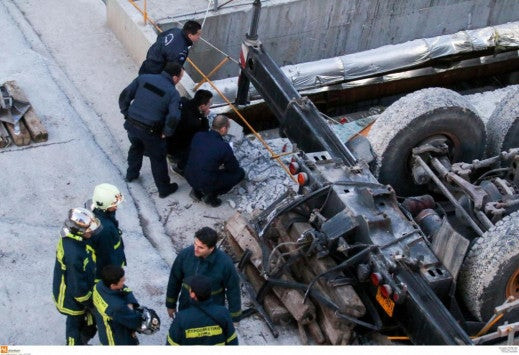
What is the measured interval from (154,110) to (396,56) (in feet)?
16.7

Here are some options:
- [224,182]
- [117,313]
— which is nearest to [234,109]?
[224,182]

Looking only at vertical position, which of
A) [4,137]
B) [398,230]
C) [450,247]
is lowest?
[4,137]

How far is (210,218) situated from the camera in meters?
8.96

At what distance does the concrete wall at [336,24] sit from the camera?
39.2 feet

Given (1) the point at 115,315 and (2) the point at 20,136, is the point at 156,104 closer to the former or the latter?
(2) the point at 20,136

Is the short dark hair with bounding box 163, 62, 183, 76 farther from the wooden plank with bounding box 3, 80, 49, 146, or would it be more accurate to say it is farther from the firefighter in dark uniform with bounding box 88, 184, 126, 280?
the firefighter in dark uniform with bounding box 88, 184, 126, 280

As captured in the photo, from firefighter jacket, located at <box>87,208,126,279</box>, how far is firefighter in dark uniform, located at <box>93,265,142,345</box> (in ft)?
1.71

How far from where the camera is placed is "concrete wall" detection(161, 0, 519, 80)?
1196 cm

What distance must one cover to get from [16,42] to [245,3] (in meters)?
2.98

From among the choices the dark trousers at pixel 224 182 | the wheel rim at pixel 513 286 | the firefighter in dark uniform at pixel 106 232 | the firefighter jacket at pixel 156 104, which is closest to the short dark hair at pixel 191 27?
the firefighter jacket at pixel 156 104

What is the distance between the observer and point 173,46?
9.64m

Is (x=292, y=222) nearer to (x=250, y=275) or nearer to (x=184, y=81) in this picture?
(x=250, y=275)

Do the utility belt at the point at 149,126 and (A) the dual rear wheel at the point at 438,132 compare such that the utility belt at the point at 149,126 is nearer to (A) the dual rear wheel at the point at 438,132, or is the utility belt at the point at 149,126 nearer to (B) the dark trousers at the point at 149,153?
(B) the dark trousers at the point at 149,153

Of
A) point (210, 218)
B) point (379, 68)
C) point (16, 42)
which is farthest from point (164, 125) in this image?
point (379, 68)
